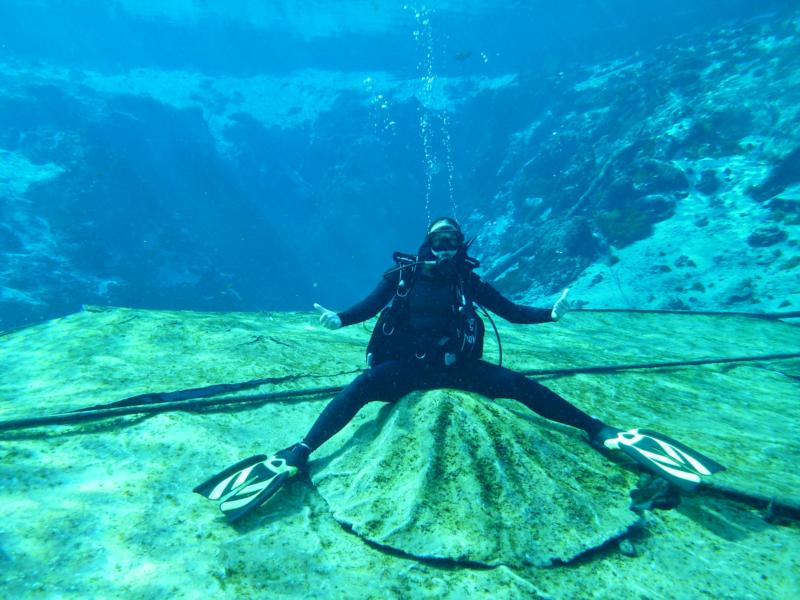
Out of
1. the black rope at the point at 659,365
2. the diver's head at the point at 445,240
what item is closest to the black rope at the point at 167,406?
A: the black rope at the point at 659,365

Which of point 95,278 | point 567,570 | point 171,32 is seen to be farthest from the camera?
point 171,32

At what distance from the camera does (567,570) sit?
6.50ft

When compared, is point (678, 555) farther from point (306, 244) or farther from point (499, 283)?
point (306, 244)

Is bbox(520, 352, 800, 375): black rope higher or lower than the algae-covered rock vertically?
higher

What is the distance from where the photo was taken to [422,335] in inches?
136

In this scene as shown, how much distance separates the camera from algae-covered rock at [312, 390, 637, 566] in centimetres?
209

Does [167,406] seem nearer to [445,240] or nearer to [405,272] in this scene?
[405,272]

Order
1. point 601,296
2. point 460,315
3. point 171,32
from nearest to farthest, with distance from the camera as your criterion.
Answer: point 460,315 → point 601,296 → point 171,32

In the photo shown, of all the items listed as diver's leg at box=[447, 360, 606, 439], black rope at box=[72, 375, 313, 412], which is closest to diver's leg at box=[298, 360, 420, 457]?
diver's leg at box=[447, 360, 606, 439]

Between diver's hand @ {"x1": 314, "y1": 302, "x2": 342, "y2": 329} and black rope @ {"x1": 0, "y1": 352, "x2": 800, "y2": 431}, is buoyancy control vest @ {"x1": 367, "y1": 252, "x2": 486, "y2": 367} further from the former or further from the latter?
black rope @ {"x1": 0, "y1": 352, "x2": 800, "y2": 431}

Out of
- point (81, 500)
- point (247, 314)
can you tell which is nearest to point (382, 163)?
point (247, 314)

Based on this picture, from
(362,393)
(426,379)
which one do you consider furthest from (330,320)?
(426,379)

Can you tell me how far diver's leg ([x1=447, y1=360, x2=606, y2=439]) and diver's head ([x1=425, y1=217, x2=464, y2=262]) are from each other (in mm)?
981

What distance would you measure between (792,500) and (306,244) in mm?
35612
